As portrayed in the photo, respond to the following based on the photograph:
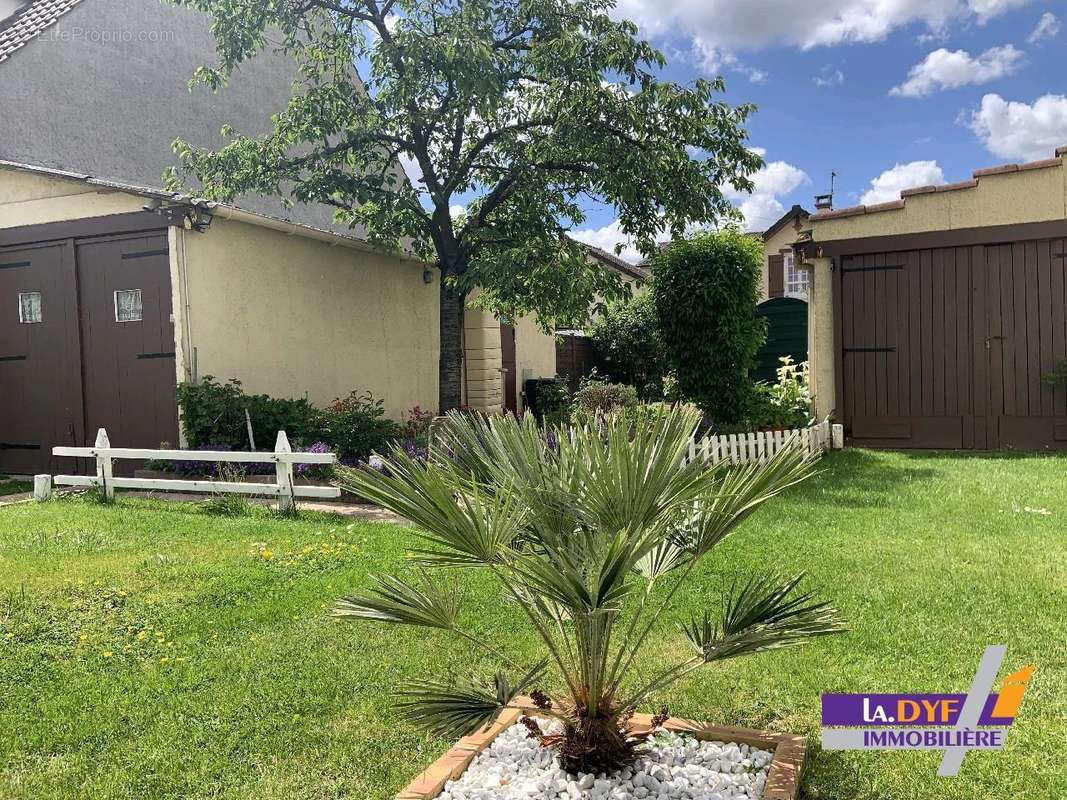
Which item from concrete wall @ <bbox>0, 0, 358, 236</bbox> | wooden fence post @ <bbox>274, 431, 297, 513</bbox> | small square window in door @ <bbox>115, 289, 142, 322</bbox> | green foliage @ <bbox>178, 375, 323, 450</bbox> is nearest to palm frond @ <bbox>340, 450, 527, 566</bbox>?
wooden fence post @ <bbox>274, 431, 297, 513</bbox>

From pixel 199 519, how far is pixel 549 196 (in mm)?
6293

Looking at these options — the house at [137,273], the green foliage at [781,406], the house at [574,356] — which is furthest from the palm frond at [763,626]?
the house at [574,356]

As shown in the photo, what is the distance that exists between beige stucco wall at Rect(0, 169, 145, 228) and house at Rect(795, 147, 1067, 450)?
8975mm

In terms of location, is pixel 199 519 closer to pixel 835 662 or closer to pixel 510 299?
pixel 510 299

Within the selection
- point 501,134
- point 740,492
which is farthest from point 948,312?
point 740,492

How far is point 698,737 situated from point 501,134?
9.36 m

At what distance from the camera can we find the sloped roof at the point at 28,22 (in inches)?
453

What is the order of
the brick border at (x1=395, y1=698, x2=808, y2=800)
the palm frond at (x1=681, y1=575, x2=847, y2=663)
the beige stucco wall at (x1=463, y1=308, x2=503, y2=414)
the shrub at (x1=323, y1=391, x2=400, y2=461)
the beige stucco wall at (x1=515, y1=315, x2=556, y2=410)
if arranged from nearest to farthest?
1. the palm frond at (x1=681, y1=575, x2=847, y2=663)
2. the brick border at (x1=395, y1=698, x2=808, y2=800)
3. the shrub at (x1=323, y1=391, x2=400, y2=461)
4. the beige stucco wall at (x1=463, y1=308, x2=503, y2=414)
5. the beige stucco wall at (x1=515, y1=315, x2=556, y2=410)

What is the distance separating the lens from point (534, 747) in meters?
2.71

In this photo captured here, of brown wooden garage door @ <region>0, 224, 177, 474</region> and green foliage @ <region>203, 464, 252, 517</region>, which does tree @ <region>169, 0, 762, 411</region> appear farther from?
green foliage @ <region>203, 464, 252, 517</region>

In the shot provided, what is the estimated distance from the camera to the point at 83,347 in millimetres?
10086

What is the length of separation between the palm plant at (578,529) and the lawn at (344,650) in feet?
2.02

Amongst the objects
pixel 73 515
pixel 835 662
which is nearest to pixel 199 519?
pixel 73 515

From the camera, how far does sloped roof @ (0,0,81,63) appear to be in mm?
11511
